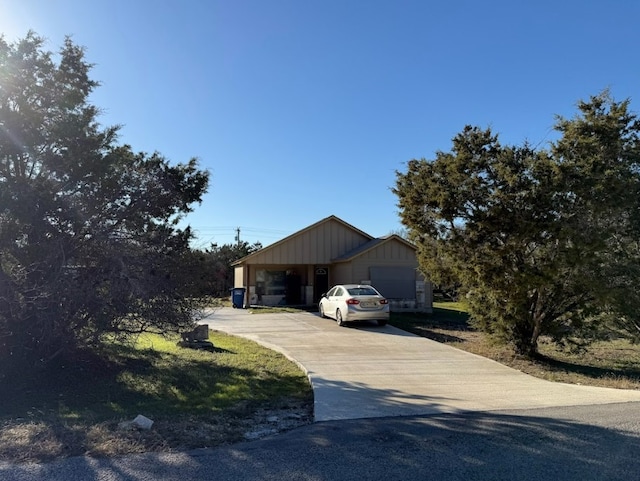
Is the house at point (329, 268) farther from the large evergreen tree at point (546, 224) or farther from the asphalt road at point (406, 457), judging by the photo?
the asphalt road at point (406, 457)

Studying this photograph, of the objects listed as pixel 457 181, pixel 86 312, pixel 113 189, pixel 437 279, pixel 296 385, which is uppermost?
pixel 457 181

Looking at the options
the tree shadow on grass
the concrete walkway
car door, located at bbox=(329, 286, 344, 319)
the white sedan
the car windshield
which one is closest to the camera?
the concrete walkway

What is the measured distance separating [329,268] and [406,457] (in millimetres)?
22624

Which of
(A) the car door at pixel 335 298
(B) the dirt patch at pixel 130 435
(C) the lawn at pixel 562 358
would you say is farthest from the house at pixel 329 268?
(B) the dirt patch at pixel 130 435

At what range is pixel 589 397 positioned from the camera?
25.0 ft

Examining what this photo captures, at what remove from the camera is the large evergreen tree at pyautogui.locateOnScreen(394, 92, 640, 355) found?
33.6 ft

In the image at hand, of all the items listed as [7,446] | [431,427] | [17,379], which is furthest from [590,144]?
[17,379]

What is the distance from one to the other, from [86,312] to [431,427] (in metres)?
6.21

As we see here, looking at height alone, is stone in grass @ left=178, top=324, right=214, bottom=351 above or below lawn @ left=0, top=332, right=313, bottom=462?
above

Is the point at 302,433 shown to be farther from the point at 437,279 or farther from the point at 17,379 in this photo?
the point at 437,279

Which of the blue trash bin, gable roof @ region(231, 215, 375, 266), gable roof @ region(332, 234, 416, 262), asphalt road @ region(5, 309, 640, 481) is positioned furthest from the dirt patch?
the blue trash bin

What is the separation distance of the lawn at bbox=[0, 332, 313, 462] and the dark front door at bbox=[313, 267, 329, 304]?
1600 cm

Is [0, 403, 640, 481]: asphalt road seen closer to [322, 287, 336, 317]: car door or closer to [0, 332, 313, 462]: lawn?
[0, 332, 313, 462]: lawn

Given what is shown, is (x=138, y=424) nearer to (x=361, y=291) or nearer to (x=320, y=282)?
(x=361, y=291)
